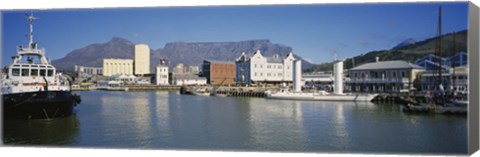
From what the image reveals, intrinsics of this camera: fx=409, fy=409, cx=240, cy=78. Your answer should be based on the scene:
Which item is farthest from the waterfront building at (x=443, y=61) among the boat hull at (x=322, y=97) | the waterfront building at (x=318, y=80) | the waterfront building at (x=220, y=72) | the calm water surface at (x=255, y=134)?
the waterfront building at (x=220, y=72)

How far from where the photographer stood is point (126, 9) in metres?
6.12

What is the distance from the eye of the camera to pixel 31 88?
7.73m

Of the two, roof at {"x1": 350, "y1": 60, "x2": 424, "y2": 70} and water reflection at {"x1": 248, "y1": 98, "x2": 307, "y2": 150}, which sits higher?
roof at {"x1": 350, "y1": 60, "x2": 424, "y2": 70}

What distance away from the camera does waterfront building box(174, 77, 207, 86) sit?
1012 inches

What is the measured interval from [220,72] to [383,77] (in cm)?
1251

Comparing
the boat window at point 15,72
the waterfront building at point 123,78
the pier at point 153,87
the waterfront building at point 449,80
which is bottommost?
the pier at point 153,87

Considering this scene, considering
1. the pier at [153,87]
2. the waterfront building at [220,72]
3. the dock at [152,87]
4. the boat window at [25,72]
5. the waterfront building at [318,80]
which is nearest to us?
the boat window at [25,72]

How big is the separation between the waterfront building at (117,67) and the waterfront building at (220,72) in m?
6.40

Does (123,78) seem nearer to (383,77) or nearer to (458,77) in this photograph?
(383,77)

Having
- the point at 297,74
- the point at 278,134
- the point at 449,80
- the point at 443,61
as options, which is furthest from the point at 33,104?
the point at 297,74

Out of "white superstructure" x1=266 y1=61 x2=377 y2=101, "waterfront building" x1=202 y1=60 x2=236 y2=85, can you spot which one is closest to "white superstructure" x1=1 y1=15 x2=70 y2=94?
"white superstructure" x1=266 y1=61 x2=377 y2=101

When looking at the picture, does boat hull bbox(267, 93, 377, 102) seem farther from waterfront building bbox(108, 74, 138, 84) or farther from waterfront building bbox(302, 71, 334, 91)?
waterfront building bbox(108, 74, 138, 84)

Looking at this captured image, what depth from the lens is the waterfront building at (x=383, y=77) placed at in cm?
1225

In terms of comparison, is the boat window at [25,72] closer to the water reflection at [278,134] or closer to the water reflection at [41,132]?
the water reflection at [41,132]
